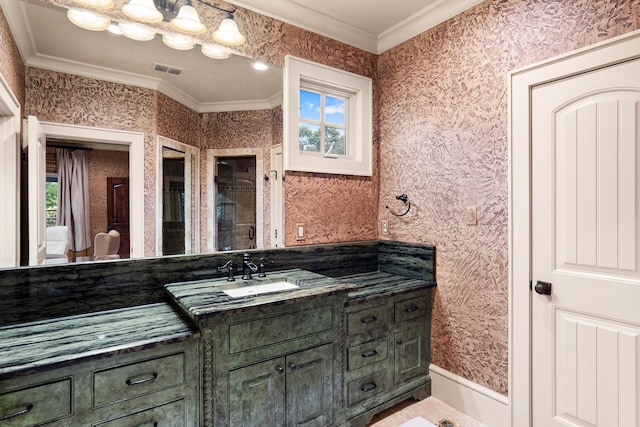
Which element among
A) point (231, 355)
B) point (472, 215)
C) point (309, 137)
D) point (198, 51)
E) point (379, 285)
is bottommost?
point (231, 355)

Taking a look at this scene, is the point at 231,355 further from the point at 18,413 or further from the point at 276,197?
the point at 276,197

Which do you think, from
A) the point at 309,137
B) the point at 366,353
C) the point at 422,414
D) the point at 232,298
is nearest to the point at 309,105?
the point at 309,137

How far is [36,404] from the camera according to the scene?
120 cm

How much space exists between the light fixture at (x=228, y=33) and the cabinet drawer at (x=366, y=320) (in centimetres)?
190

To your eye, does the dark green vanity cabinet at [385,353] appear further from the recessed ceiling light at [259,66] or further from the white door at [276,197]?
the recessed ceiling light at [259,66]

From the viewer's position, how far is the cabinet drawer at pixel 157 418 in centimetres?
134

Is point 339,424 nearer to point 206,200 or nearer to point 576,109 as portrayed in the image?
point 206,200

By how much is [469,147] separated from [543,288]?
0.97 m

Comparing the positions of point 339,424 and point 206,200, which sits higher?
point 206,200

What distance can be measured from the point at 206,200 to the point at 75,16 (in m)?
1.15

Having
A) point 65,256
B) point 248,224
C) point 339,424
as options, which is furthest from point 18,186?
point 339,424

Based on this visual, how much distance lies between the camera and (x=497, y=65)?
6.79ft

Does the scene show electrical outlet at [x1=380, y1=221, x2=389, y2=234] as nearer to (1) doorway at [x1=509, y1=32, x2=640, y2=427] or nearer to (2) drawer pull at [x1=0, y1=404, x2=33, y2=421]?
(1) doorway at [x1=509, y1=32, x2=640, y2=427]

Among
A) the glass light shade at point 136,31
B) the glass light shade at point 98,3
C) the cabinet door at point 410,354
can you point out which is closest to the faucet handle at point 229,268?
the cabinet door at point 410,354
